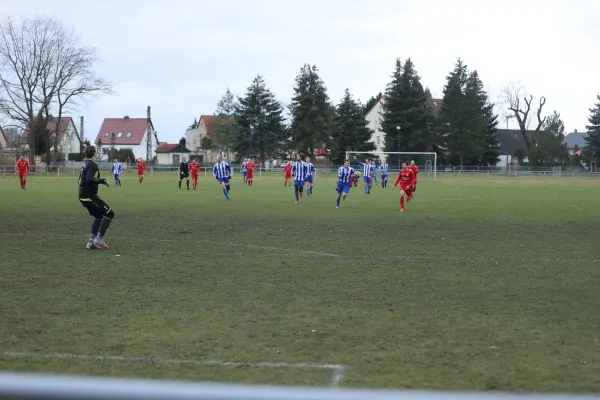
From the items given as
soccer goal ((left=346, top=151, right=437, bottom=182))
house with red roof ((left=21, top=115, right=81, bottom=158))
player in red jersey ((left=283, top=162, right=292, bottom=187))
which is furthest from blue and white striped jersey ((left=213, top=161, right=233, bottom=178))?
house with red roof ((left=21, top=115, right=81, bottom=158))

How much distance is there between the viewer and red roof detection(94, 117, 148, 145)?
124500 millimetres

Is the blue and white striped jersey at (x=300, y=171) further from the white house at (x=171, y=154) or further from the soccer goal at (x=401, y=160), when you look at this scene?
the white house at (x=171, y=154)

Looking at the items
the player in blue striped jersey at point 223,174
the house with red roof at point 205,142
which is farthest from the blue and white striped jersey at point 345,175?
the house with red roof at point 205,142

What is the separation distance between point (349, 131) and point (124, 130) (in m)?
50.1

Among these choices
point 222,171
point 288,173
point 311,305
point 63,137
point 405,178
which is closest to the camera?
point 311,305

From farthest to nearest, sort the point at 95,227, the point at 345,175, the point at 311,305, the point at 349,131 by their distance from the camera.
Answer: the point at 349,131
the point at 345,175
the point at 95,227
the point at 311,305

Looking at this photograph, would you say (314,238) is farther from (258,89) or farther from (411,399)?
(258,89)

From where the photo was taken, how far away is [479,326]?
296 inches

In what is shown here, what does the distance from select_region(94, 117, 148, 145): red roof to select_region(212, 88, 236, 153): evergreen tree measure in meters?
14.4

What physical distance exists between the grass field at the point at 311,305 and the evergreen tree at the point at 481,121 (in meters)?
75.1

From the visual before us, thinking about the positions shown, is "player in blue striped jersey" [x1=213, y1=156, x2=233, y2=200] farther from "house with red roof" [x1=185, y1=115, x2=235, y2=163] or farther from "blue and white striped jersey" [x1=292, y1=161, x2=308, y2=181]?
"house with red roof" [x1=185, y1=115, x2=235, y2=163]

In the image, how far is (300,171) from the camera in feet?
98.6

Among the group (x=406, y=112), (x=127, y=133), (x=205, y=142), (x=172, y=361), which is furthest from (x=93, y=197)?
(x=127, y=133)

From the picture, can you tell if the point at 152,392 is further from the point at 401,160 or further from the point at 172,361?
the point at 401,160
